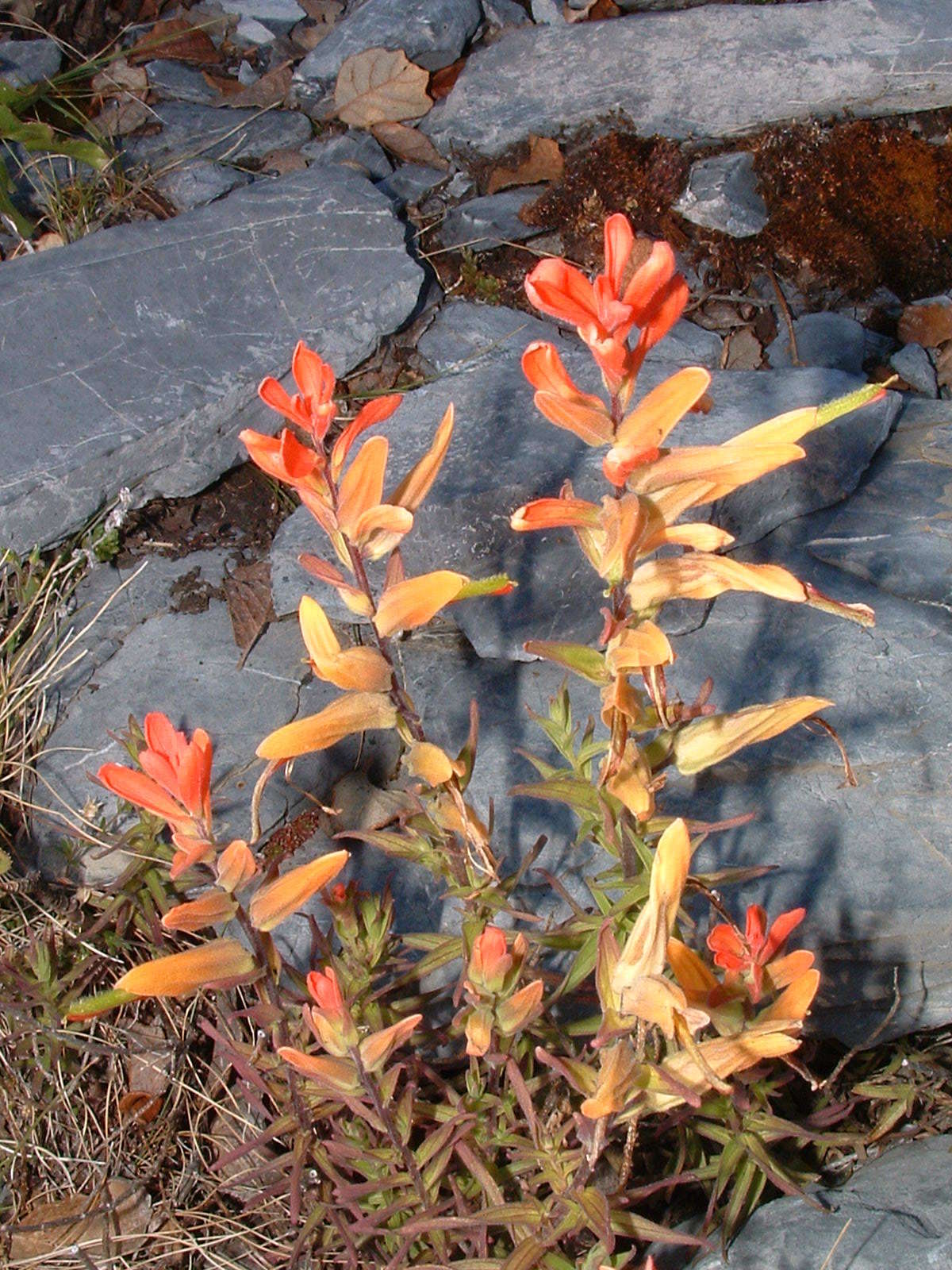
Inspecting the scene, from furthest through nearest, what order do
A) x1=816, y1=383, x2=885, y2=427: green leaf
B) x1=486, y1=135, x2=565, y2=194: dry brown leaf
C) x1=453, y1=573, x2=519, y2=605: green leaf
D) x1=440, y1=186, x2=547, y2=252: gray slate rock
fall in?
1. x1=486, y1=135, x2=565, y2=194: dry brown leaf
2. x1=440, y1=186, x2=547, y2=252: gray slate rock
3. x1=453, y1=573, x2=519, y2=605: green leaf
4. x1=816, y1=383, x2=885, y2=427: green leaf

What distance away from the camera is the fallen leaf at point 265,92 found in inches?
168

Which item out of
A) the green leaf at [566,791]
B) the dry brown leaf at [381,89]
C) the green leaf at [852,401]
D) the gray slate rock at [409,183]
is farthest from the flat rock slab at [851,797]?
the dry brown leaf at [381,89]

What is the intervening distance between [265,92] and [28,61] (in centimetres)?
87

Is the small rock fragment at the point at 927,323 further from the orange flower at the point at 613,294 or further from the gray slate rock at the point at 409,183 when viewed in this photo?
the orange flower at the point at 613,294

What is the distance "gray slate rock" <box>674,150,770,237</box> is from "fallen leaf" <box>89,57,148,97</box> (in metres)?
2.08

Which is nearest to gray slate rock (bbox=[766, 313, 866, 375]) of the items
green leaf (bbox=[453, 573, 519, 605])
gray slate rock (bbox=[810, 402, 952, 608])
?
gray slate rock (bbox=[810, 402, 952, 608])

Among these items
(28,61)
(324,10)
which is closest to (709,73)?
(324,10)

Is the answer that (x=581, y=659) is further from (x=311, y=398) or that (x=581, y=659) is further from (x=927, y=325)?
(x=927, y=325)

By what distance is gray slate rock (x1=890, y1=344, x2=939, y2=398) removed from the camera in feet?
11.2

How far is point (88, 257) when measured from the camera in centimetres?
363

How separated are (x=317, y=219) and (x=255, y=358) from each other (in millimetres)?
607

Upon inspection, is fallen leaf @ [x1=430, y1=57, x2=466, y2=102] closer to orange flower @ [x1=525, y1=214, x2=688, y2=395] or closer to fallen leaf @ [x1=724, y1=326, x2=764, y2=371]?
fallen leaf @ [x1=724, y1=326, x2=764, y2=371]

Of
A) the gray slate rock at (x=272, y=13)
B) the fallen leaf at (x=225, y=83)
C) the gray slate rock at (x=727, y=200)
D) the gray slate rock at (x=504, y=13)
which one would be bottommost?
the gray slate rock at (x=727, y=200)

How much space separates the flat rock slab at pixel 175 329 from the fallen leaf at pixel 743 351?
960 millimetres
